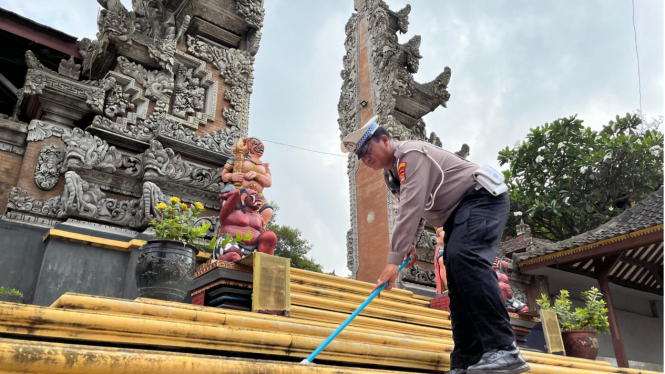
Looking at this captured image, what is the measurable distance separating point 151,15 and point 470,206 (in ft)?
20.9

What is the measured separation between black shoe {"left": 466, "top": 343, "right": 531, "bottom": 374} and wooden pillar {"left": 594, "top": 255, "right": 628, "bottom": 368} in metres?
9.43

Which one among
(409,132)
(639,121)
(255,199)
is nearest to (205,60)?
(255,199)

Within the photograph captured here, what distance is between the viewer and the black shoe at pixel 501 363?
7.40 feet

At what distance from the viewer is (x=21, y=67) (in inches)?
344

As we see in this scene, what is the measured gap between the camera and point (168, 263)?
3.82 meters

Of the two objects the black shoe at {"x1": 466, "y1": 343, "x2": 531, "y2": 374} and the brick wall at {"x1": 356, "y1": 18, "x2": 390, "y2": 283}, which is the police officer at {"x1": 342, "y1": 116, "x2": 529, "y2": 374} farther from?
the brick wall at {"x1": 356, "y1": 18, "x2": 390, "y2": 283}

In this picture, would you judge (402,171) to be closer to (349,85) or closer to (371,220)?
(371,220)

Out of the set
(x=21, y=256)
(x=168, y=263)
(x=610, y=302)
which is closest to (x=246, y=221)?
(x=168, y=263)

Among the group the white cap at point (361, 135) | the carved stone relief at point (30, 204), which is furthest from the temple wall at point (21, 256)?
the white cap at point (361, 135)

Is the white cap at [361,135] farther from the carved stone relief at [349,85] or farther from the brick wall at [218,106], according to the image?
the carved stone relief at [349,85]

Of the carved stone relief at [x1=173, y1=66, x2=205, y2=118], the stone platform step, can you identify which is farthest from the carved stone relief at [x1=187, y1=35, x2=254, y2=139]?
the stone platform step

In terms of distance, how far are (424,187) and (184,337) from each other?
155cm

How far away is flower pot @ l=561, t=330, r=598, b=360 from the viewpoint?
6047 mm

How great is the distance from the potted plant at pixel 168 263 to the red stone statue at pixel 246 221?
733 millimetres
